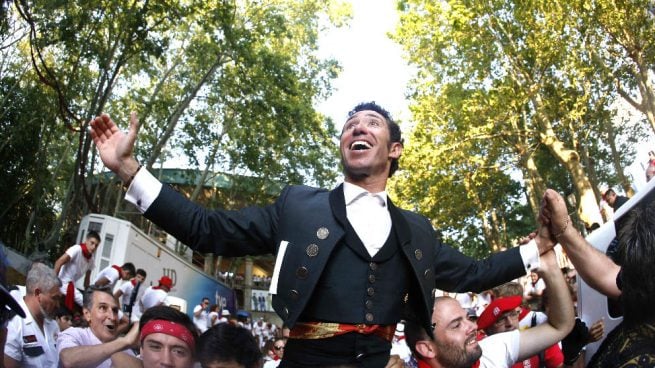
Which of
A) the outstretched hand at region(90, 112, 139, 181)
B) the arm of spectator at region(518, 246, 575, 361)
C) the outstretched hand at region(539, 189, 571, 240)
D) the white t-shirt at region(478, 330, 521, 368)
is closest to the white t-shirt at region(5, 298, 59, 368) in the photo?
the outstretched hand at region(90, 112, 139, 181)

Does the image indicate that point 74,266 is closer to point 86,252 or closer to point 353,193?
point 86,252

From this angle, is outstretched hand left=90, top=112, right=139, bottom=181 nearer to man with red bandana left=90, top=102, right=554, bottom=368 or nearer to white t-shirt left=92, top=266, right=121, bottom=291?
man with red bandana left=90, top=102, right=554, bottom=368

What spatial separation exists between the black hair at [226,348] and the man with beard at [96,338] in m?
0.76

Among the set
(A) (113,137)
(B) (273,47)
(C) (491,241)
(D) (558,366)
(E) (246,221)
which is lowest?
(D) (558,366)

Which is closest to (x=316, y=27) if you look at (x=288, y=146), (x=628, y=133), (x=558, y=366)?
(x=288, y=146)

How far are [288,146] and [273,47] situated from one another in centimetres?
376

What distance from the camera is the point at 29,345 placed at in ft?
14.8

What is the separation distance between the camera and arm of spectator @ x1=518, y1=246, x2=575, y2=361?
11.1ft

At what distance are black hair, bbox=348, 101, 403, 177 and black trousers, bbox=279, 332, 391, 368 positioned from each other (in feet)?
2.85

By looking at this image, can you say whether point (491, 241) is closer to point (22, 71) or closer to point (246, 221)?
point (22, 71)

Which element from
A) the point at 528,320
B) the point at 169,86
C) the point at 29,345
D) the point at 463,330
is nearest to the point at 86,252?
the point at 29,345

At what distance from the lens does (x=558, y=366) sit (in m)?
4.41

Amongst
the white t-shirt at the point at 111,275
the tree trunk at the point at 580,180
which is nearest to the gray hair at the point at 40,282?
the white t-shirt at the point at 111,275

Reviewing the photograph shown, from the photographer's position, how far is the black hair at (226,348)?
3529 mm
